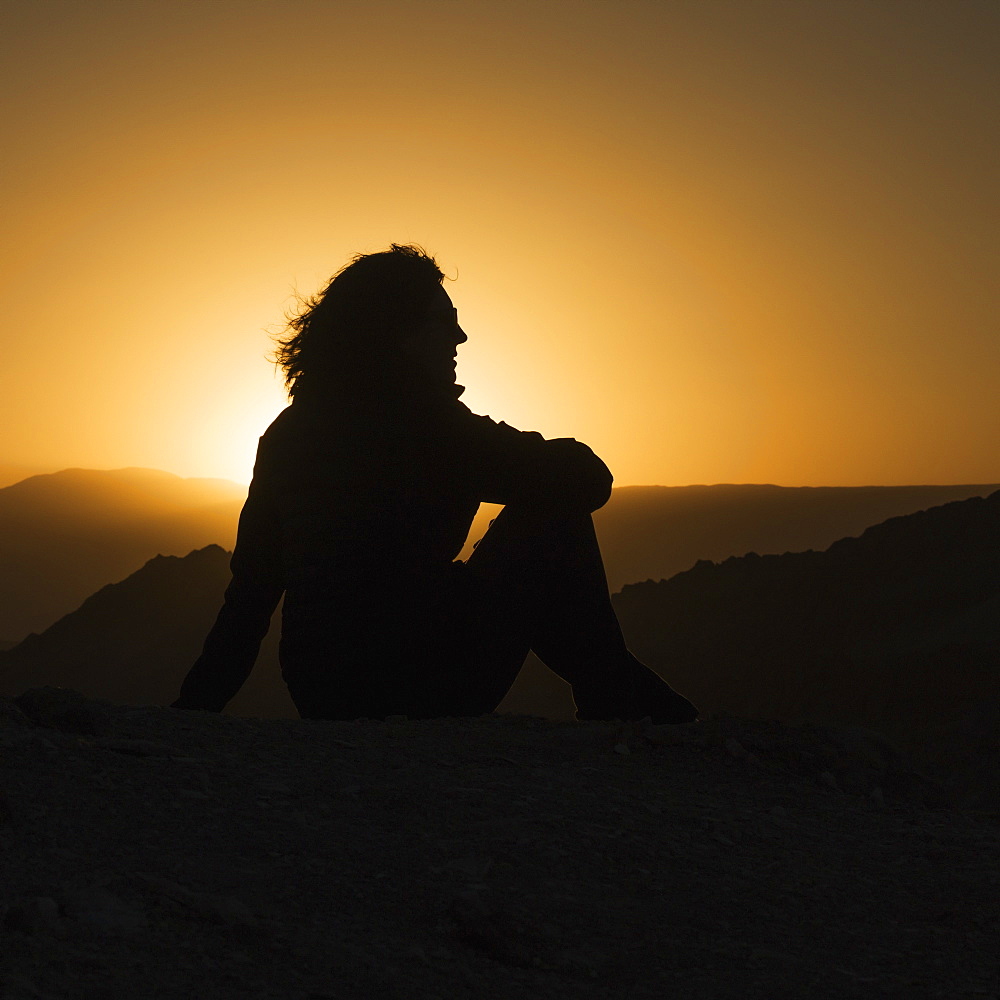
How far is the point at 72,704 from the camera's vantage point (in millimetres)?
2238

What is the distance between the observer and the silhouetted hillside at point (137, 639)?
59.9 feet

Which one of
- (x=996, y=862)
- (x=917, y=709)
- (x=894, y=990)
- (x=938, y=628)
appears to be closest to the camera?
(x=894, y=990)

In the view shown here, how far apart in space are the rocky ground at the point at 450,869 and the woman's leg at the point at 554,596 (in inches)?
9.4

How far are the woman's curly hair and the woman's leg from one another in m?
0.55

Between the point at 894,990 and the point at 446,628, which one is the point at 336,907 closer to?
the point at 894,990

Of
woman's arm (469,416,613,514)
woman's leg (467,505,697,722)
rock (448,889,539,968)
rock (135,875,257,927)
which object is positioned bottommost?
rock (448,889,539,968)

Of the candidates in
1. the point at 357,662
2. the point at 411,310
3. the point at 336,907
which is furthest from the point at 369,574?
the point at 336,907

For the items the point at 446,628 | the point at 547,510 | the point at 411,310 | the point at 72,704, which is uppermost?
the point at 411,310

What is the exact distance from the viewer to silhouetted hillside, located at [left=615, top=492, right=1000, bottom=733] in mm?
10391

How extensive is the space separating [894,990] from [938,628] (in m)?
10.7

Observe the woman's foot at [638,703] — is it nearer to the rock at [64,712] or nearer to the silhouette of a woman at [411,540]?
the silhouette of a woman at [411,540]

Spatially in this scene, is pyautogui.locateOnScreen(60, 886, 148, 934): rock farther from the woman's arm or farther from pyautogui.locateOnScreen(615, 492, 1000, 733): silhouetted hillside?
pyautogui.locateOnScreen(615, 492, 1000, 733): silhouetted hillside

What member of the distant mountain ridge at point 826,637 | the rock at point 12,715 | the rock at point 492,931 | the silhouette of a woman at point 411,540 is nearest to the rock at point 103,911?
the rock at point 492,931

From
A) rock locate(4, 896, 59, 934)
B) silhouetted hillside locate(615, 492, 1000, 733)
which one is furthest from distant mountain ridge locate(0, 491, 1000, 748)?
rock locate(4, 896, 59, 934)
